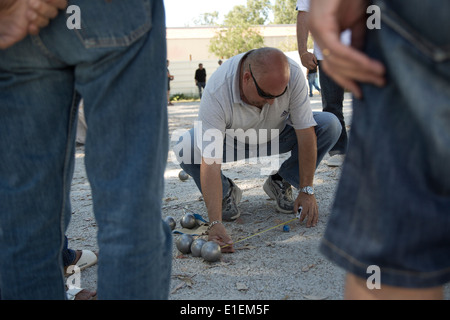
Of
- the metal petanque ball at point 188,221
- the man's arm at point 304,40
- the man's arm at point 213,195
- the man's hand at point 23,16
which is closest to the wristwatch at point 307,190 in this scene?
the man's arm at point 213,195

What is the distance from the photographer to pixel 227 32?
40.8 metres

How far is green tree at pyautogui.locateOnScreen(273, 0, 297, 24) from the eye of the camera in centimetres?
6975

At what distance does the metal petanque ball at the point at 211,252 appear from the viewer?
9.32 ft

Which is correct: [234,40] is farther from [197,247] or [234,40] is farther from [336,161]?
[197,247]

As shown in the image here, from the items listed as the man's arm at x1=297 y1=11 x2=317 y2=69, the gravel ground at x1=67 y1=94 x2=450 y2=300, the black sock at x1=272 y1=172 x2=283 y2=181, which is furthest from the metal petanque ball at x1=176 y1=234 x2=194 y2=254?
the man's arm at x1=297 y1=11 x2=317 y2=69

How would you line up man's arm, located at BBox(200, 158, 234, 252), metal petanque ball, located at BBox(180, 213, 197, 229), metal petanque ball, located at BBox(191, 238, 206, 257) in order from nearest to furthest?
1. metal petanque ball, located at BBox(191, 238, 206, 257)
2. man's arm, located at BBox(200, 158, 234, 252)
3. metal petanque ball, located at BBox(180, 213, 197, 229)

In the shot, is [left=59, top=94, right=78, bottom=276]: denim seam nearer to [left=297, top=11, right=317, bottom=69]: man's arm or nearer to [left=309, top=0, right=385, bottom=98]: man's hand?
[left=309, top=0, right=385, bottom=98]: man's hand

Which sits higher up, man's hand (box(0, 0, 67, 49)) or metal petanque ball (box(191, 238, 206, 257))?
man's hand (box(0, 0, 67, 49))

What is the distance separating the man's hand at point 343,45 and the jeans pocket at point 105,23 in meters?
0.59

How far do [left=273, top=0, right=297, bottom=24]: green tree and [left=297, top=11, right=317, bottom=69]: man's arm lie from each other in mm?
68808

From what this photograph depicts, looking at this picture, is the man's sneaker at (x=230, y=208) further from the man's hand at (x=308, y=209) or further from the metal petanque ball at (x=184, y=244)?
the metal petanque ball at (x=184, y=244)

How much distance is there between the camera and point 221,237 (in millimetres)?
3105
